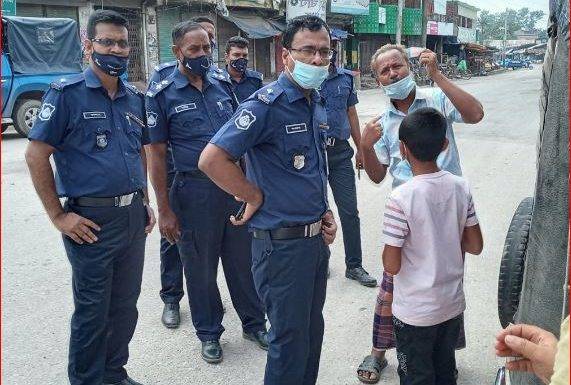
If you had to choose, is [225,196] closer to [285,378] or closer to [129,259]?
[129,259]

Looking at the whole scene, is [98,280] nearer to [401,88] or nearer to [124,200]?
[124,200]

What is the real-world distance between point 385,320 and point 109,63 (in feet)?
Result: 6.34

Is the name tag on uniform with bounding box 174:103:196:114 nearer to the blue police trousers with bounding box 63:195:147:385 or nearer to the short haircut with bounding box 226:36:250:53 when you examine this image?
the blue police trousers with bounding box 63:195:147:385

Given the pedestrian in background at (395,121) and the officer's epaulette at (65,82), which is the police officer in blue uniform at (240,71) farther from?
the officer's epaulette at (65,82)

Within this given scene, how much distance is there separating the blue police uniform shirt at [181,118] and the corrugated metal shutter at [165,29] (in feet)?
55.6

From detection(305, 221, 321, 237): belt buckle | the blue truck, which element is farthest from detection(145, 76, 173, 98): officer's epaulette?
the blue truck

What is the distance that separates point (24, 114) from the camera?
422 inches

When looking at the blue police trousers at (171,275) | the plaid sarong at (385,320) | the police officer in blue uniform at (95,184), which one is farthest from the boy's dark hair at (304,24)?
the blue police trousers at (171,275)

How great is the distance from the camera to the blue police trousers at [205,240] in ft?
10.3

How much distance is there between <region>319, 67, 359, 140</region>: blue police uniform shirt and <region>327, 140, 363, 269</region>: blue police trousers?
0.47 ft

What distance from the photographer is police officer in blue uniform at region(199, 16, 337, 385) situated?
2.24m

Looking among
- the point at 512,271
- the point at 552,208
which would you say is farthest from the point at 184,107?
the point at 552,208

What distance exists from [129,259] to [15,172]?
6296 mm

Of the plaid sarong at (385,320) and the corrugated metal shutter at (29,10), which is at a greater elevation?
the corrugated metal shutter at (29,10)
